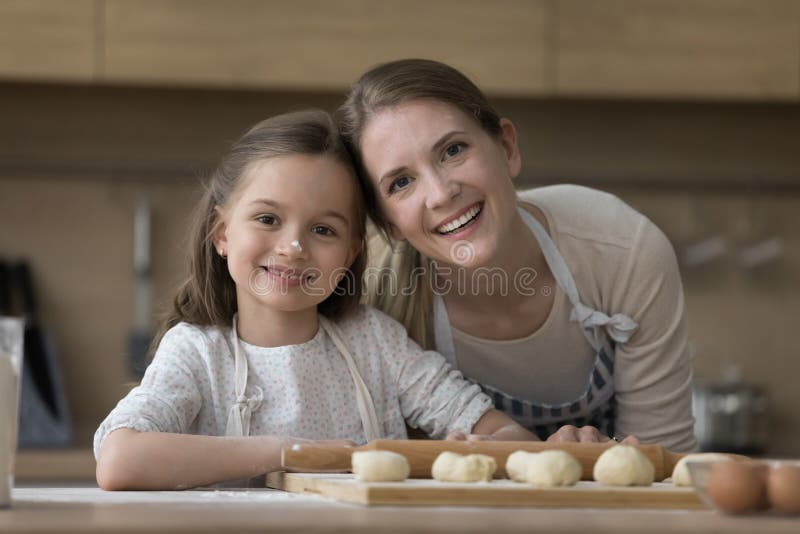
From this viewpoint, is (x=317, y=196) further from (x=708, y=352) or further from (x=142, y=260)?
(x=708, y=352)

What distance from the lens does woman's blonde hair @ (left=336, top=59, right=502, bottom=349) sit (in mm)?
1362

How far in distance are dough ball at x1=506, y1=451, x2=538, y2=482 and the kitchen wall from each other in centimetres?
174

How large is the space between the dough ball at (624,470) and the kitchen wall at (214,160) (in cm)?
180

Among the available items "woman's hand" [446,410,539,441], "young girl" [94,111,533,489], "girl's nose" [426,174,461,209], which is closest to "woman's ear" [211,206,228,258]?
"young girl" [94,111,533,489]

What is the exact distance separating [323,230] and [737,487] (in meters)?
0.67

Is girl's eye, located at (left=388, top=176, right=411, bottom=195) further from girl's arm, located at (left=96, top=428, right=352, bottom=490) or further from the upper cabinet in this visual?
the upper cabinet

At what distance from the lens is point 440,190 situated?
1292mm

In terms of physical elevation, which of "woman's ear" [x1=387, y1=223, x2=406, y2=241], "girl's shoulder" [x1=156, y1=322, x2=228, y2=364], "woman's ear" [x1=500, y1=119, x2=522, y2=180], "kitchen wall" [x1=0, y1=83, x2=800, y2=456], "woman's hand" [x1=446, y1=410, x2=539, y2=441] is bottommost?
"woman's hand" [x1=446, y1=410, x2=539, y2=441]

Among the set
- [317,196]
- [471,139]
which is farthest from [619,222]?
[317,196]

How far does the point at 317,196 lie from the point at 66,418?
1361 mm

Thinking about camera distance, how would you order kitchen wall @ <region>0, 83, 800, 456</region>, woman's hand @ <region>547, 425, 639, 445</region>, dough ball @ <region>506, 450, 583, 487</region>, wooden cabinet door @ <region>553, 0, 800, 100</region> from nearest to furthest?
dough ball @ <region>506, 450, 583, 487</region> < woman's hand @ <region>547, 425, 639, 445</region> < wooden cabinet door @ <region>553, 0, 800, 100</region> < kitchen wall @ <region>0, 83, 800, 456</region>

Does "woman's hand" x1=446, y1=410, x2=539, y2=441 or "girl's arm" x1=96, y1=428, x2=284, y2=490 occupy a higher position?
"woman's hand" x1=446, y1=410, x2=539, y2=441

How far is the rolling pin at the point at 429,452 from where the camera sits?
0.92 metres

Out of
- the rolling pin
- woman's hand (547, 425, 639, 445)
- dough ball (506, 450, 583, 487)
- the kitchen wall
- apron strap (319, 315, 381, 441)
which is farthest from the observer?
the kitchen wall
